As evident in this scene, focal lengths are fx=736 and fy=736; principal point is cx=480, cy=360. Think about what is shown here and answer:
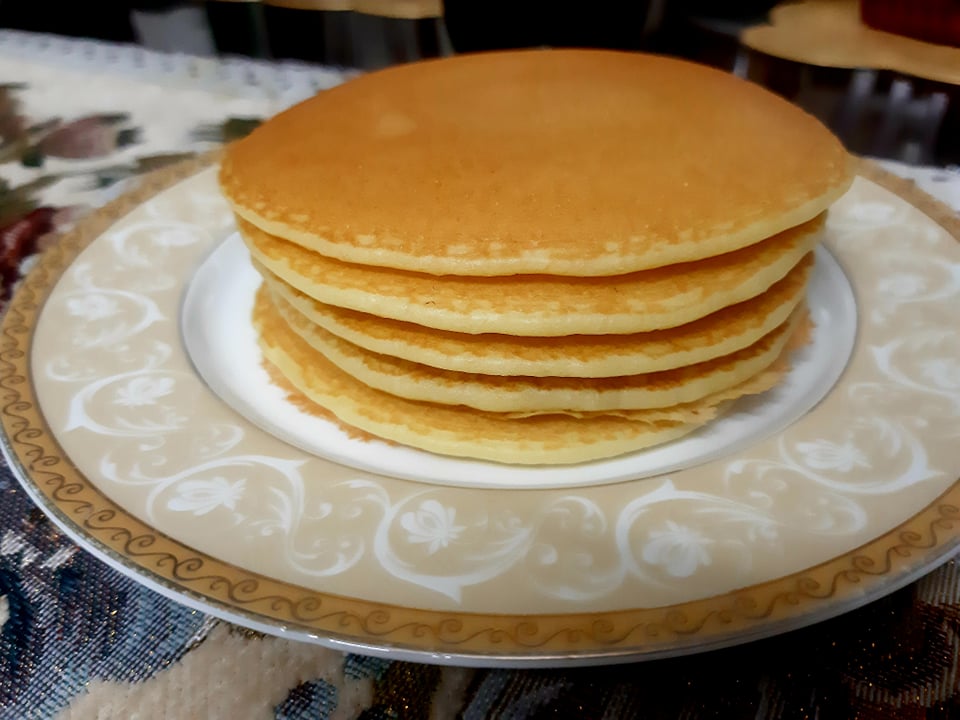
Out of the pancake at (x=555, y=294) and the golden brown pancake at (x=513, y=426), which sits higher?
the pancake at (x=555, y=294)

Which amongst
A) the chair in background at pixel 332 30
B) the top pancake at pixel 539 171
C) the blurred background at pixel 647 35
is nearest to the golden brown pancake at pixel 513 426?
the top pancake at pixel 539 171

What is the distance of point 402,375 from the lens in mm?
962

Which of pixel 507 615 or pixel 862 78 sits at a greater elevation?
pixel 862 78

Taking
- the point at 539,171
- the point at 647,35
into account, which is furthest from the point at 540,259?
the point at 647,35

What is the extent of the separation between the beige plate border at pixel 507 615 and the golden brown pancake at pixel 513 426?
0.91 feet

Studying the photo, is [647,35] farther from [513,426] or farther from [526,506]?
[526,506]

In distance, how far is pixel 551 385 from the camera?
93cm

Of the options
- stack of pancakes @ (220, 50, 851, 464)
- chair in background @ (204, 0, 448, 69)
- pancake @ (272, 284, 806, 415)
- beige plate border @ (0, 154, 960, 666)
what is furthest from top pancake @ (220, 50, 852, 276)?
chair in background @ (204, 0, 448, 69)

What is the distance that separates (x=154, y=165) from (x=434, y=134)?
3.49 feet

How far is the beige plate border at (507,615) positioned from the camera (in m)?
0.64

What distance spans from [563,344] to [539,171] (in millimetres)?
229

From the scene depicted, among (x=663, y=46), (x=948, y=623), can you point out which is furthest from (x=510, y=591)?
(x=663, y=46)

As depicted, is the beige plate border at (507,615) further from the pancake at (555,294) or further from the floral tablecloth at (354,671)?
the pancake at (555,294)

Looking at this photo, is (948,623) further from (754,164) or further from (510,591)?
(754,164)
